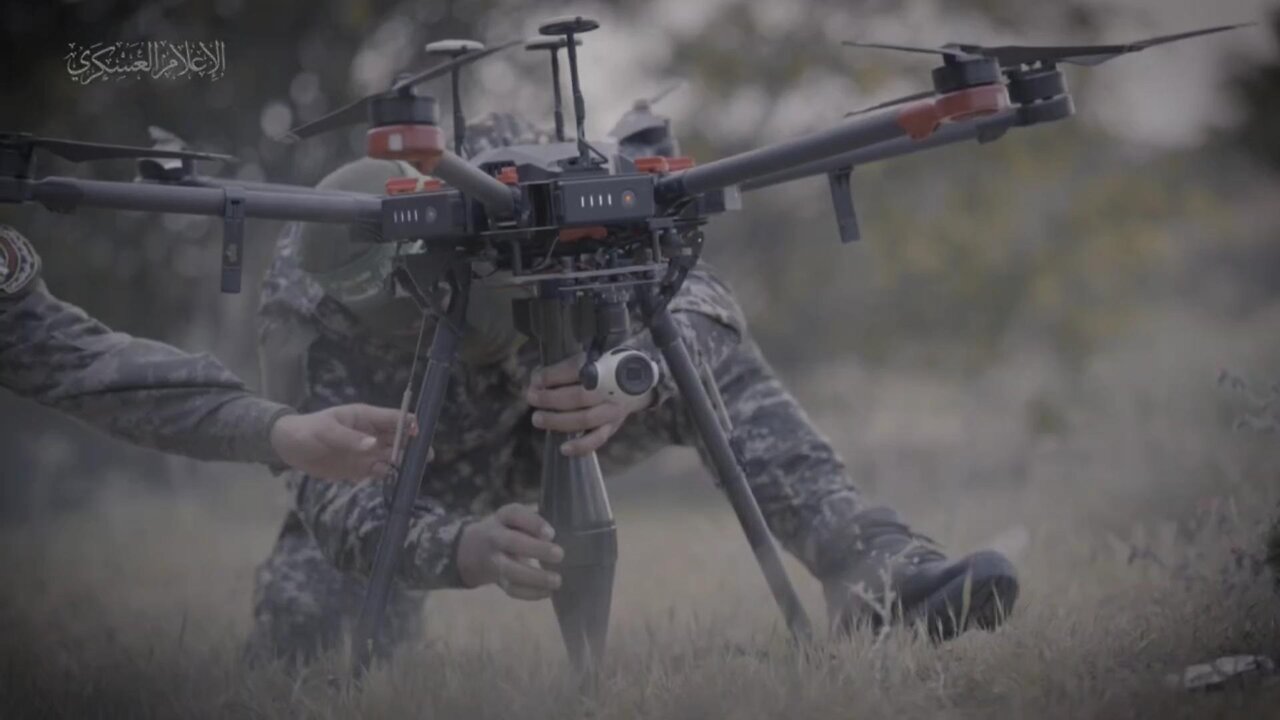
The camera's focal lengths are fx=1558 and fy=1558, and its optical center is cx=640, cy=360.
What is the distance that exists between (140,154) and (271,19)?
2.86 feet

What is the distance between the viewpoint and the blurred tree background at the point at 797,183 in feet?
6.38

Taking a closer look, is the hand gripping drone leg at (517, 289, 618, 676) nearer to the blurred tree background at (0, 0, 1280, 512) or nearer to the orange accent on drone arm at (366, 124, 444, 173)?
the orange accent on drone arm at (366, 124, 444, 173)

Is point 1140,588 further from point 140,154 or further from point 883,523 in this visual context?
point 140,154

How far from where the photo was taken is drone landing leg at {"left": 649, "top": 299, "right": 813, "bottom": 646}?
1.38 metres

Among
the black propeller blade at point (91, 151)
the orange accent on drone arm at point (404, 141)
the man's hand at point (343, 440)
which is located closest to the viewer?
the orange accent on drone arm at point (404, 141)

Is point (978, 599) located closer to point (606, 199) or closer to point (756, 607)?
point (756, 607)

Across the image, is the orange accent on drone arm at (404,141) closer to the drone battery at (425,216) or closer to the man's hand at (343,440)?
the drone battery at (425,216)

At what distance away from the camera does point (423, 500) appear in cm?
153

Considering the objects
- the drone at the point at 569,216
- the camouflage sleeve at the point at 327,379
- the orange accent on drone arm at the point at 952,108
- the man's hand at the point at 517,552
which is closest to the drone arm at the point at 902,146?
the drone at the point at 569,216

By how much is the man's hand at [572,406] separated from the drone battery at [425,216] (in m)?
0.14

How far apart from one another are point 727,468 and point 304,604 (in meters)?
0.70

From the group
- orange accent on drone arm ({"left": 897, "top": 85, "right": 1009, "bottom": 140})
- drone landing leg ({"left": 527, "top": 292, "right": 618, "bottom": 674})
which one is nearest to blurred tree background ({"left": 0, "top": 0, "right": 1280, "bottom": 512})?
drone landing leg ({"left": 527, "top": 292, "right": 618, "bottom": 674})

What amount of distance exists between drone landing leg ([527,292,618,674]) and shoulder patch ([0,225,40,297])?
492 mm

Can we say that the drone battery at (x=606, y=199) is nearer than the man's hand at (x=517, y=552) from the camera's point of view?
Yes
